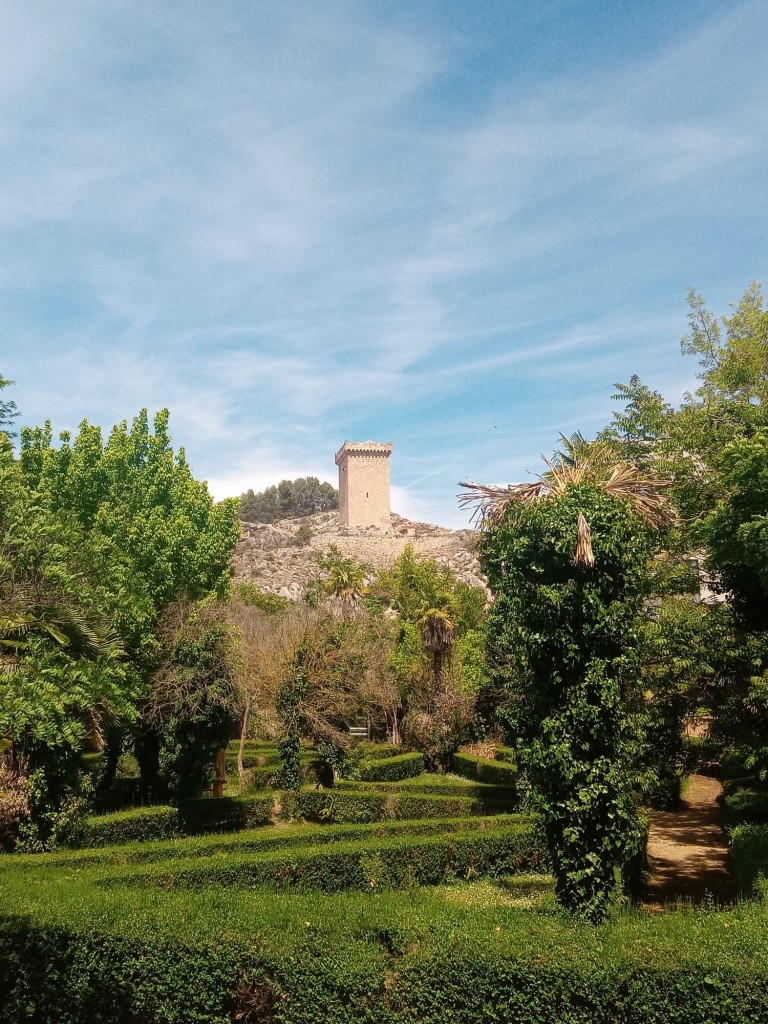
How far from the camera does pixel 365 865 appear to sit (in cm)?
1353

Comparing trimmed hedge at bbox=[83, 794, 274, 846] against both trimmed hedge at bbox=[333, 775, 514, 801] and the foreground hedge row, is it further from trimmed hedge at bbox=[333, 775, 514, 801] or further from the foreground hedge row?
the foreground hedge row

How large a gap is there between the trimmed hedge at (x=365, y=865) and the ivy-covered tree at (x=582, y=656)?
2.66 metres

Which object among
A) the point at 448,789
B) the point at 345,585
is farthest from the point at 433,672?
the point at 345,585

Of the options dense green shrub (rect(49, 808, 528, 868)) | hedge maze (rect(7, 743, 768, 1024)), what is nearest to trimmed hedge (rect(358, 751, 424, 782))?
dense green shrub (rect(49, 808, 528, 868))

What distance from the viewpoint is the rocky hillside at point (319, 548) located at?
95.9m

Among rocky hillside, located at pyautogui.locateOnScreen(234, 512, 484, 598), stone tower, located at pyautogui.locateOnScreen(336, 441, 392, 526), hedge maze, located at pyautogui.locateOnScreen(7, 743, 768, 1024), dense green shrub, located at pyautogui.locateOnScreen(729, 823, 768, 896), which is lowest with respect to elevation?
dense green shrub, located at pyautogui.locateOnScreen(729, 823, 768, 896)

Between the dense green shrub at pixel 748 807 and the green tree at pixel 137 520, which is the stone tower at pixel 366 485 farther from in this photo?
the dense green shrub at pixel 748 807

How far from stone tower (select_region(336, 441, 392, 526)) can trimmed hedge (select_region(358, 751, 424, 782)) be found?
8032 centimetres

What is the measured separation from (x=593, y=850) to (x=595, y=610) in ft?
9.72

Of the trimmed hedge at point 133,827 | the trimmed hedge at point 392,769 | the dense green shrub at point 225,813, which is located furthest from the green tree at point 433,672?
the trimmed hedge at point 133,827

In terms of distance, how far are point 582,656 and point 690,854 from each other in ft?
28.8

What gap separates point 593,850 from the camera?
9.45m

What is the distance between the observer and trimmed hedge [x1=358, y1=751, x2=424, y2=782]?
26.1 meters

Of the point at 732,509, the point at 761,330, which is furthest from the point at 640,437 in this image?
the point at 732,509
